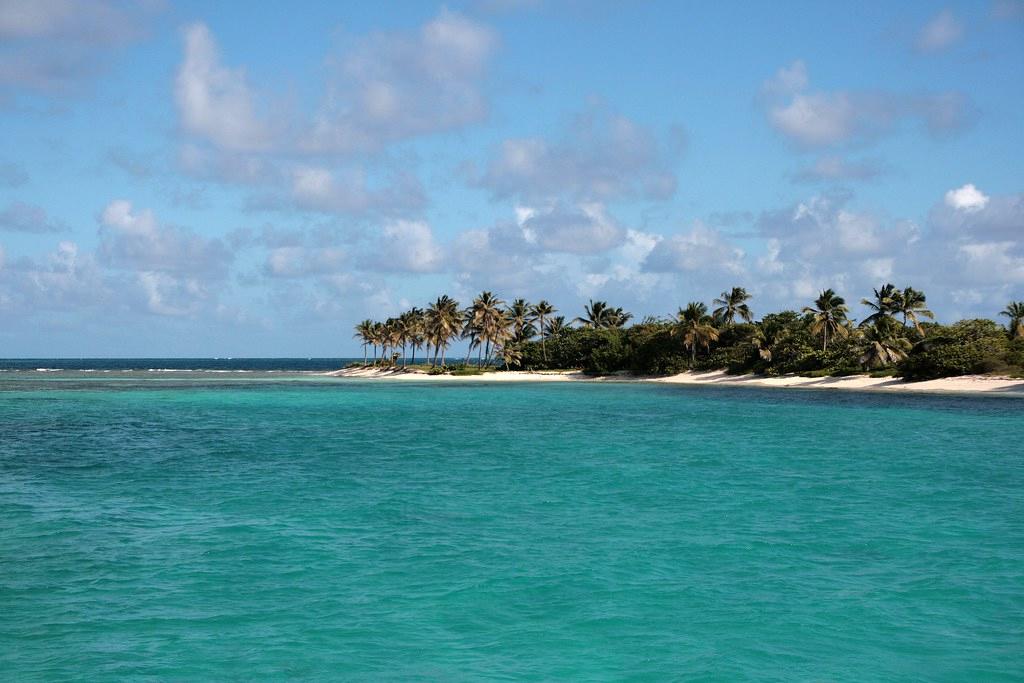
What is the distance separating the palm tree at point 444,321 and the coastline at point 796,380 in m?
7.08

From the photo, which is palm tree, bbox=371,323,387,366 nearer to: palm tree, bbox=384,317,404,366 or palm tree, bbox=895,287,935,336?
palm tree, bbox=384,317,404,366

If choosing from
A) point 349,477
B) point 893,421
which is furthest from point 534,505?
point 893,421

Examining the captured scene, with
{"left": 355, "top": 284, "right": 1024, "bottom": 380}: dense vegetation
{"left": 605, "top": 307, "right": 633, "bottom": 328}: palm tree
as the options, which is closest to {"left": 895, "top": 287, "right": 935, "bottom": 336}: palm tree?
{"left": 355, "top": 284, "right": 1024, "bottom": 380}: dense vegetation

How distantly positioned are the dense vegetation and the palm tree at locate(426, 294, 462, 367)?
17 centimetres

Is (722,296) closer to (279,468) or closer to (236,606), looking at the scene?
(279,468)

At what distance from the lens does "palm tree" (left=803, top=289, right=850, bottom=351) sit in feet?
290

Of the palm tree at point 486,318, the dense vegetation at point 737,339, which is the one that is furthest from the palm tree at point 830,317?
the palm tree at point 486,318

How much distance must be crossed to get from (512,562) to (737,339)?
93.3m

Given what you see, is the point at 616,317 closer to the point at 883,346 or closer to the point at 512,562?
the point at 883,346

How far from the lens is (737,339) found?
102938 mm

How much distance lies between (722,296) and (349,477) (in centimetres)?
9479

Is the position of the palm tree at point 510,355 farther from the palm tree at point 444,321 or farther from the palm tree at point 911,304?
the palm tree at point 911,304

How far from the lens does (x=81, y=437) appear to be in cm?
3625

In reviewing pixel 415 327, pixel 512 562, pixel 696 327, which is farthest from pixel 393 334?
pixel 512 562
